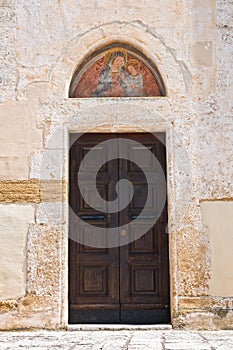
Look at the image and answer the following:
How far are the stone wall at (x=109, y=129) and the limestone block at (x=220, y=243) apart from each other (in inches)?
0.4

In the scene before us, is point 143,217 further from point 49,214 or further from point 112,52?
point 112,52

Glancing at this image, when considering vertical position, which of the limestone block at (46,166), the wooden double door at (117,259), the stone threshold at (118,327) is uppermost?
the limestone block at (46,166)

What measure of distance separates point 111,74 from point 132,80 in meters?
0.25

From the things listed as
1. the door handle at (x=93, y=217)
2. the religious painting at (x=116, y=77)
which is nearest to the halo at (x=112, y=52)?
the religious painting at (x=116, y=77)

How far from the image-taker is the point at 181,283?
6043 millimetres

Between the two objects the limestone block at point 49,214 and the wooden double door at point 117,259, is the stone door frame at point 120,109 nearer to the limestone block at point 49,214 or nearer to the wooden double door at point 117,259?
the limestone block at point 49,214

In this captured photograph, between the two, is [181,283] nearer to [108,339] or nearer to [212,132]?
[108,339]

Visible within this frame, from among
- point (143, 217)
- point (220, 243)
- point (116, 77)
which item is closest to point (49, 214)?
point (143, 217)

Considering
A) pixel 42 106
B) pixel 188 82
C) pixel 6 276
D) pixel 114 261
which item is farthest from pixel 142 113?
pixel 6 276

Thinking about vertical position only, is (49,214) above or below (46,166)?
below

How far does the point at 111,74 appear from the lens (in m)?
6.53

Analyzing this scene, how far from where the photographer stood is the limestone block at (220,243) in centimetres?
602

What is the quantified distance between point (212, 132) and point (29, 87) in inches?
82.7

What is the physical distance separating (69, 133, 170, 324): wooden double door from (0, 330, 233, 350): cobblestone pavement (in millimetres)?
330
